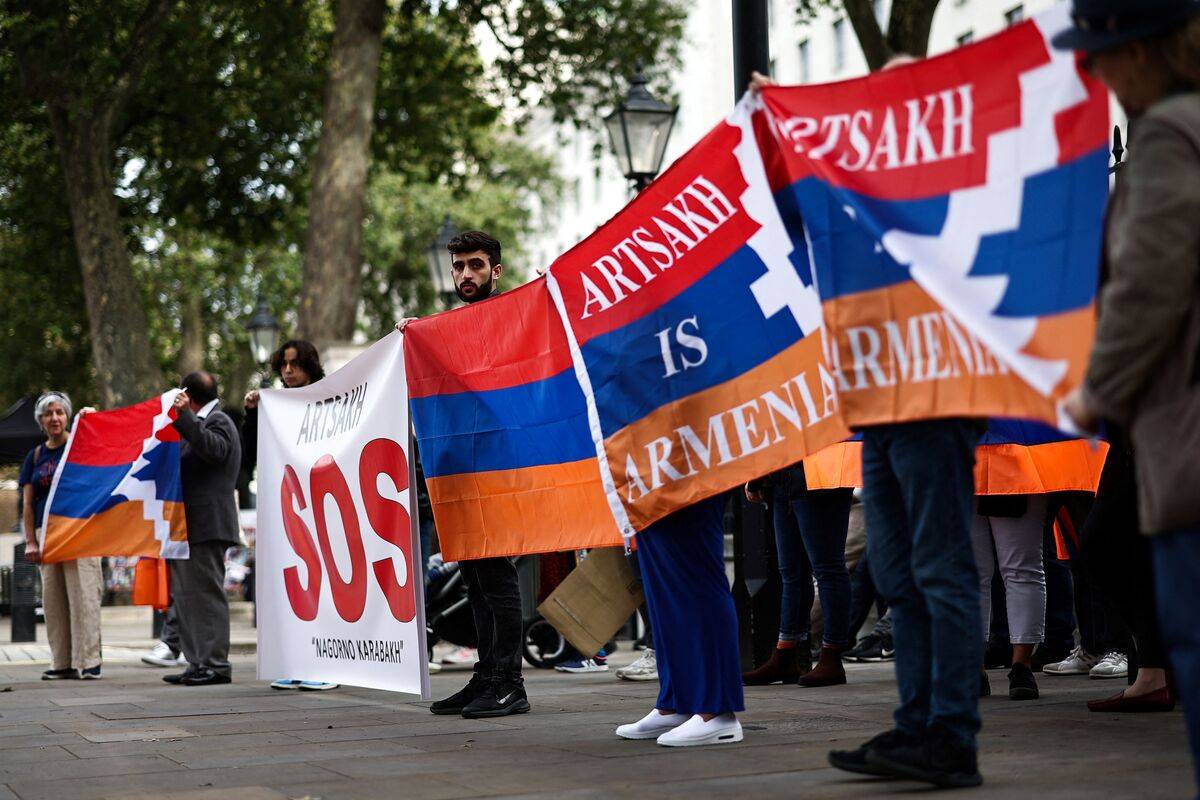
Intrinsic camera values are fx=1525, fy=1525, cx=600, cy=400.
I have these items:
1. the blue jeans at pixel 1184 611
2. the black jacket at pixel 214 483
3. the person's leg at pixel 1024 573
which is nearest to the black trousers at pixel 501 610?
the person's leg at pixel 1024 573

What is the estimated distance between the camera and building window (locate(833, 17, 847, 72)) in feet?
139

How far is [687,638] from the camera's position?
551 cm

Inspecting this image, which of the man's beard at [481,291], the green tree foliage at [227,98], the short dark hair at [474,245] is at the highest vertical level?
the green tree foliage at [227,98]

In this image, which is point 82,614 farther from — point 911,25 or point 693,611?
point 911,25

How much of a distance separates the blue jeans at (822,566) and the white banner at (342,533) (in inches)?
84.4

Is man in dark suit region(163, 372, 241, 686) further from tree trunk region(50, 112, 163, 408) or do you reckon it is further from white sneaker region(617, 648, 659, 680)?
tree trunk region(50, 112, 163, 408)

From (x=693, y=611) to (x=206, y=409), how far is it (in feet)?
16.9

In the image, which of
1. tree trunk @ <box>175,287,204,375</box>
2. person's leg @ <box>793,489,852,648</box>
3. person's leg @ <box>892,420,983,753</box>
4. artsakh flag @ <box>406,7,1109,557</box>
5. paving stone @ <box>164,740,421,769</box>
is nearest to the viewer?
artsakh flag @ <box>406,7,1109,557</box>

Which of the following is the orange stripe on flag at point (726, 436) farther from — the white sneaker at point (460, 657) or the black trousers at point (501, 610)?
the white sneaker at point (460, 657)

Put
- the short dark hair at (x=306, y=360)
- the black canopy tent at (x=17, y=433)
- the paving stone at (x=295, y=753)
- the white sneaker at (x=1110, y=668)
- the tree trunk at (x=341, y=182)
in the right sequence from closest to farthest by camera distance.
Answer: the paving stone at (x=295, y=753)
the white sneaker at (x=1110, y=668)
the short dark hair at (x=306, y=360)
the black canopy tent at (x=17, y=433)
the tree trunk at (x=341, y=182)

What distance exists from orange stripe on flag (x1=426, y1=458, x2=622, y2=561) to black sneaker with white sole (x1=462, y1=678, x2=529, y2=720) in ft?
2.03

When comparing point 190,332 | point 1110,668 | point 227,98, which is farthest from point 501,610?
point 190,332

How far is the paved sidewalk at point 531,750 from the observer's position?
15.1 ft

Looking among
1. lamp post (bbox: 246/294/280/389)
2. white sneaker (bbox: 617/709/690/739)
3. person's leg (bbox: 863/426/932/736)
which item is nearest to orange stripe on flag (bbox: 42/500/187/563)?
white sneaker (bbox: 617/709/690/739)
